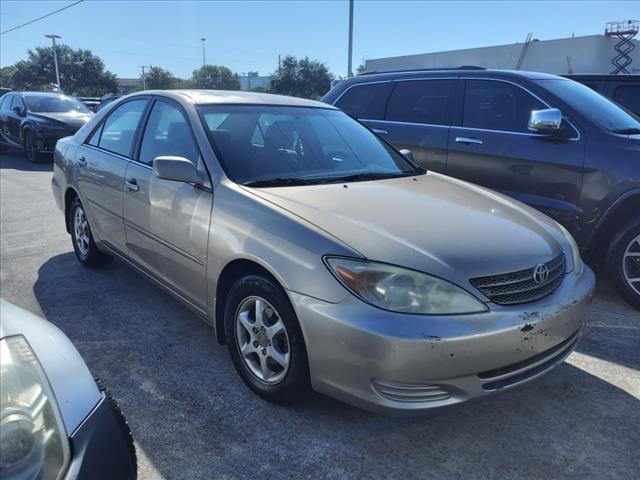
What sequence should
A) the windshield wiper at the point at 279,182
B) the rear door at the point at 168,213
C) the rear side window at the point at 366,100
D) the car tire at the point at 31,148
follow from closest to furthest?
the windshield wiper at the point at 279,182 < the rear door at the point at 168,213 < the rear side window at the point at 366,100 < the car tire at the point at 31,148

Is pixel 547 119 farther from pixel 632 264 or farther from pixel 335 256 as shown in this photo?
pixel 335 256

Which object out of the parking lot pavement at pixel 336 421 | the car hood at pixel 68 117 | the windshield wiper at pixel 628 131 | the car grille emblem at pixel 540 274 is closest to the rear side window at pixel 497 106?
the windshield wiper at pixel 628 131

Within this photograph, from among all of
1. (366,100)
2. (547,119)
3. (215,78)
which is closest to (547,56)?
(366,100)

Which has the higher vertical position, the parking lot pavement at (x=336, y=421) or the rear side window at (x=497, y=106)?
the rear side window at (x=497, y=106)

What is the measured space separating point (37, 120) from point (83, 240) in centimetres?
900

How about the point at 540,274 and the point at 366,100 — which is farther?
the point at 366,100

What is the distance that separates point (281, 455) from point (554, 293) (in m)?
1.51

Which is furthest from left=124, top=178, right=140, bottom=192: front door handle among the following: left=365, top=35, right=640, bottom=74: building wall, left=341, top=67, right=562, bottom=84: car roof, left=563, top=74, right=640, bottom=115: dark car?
left=365, top=35, right=640, bottom=74: building wall

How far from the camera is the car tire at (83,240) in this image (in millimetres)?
4562

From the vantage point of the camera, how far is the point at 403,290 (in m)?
2.19

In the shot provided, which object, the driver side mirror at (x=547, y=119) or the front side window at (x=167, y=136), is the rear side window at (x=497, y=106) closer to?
the driver side mirror at (x=547, y=119)

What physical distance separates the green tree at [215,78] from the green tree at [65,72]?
1218cm

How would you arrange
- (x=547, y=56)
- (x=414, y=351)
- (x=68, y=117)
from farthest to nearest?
(x=547, y=56) → (x=68, y=117) → (x=414, y=351)

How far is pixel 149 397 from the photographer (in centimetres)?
276
